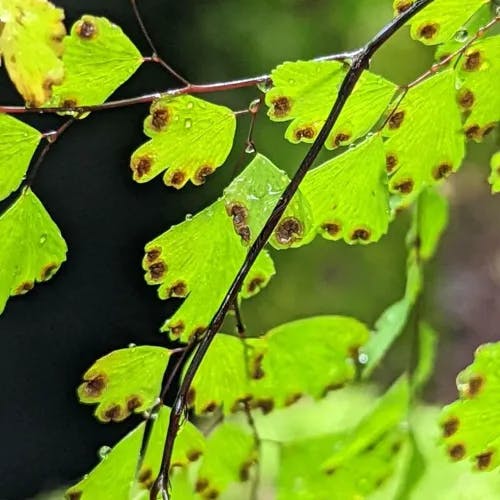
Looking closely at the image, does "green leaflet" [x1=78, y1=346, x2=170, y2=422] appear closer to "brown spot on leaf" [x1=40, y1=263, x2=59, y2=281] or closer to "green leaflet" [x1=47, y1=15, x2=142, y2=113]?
"brown spot on leaf" [x1=40, y1=263, x2=59, y2=281]

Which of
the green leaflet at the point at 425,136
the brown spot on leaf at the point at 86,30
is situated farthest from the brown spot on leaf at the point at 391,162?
the brown spot on leaf at the point at 86,30

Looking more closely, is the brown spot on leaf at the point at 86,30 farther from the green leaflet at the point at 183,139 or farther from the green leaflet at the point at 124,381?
the green leaflet at the point at 124,381

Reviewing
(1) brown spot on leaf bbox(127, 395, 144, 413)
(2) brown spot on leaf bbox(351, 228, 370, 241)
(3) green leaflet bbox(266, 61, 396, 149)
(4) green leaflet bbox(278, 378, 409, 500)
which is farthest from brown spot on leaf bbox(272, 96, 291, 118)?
(4) green leaflet bbox(278, 378, 409, 500)

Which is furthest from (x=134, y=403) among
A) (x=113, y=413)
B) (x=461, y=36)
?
(x=461, y=36)

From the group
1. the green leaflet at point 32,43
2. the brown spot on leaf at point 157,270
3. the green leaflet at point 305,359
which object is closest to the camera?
the green leaflet at point 32,43

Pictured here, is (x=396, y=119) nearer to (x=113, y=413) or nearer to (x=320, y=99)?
(x=320, y=99)

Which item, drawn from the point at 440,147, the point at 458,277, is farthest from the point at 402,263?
the point at 440,147

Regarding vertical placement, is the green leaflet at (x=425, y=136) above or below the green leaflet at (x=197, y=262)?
above
